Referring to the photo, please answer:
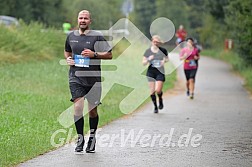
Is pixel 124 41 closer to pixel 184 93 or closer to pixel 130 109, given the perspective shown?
pixel 184 93

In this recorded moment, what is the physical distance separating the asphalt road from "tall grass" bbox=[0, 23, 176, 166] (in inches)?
22.6

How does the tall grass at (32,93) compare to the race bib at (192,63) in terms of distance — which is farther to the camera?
the race bib at (192,63)

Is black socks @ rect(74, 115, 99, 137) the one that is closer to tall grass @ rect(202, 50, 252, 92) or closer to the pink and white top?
the pink and white top

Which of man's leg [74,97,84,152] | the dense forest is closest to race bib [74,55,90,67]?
man's leg [74,97,84,152]

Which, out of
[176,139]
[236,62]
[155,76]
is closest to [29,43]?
[155,76]

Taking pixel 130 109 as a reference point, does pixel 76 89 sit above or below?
above

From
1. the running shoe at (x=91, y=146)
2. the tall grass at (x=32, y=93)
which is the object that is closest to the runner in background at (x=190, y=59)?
the tall grass at (x=32, y=93)

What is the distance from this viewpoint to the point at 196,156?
33.3ft

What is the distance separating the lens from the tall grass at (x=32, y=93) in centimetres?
1109

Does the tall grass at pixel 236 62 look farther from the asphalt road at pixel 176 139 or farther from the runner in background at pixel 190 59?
the asphalt road at pixel 176 139

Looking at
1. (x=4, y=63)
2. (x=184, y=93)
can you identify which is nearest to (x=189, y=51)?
(x=184, y=93)

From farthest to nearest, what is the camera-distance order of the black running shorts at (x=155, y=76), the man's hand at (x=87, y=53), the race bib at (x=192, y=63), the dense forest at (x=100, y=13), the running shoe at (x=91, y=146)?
the dense forest at (x=100, y=13)
the race bib at (x=192, y=63)
the black running shorts at (x=155, y=76)
the running shoe at (x=91, y=146)
the man's hand at (x=87, y=53)

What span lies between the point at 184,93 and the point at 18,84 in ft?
21.3

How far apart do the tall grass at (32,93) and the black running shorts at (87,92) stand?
0.96 m
